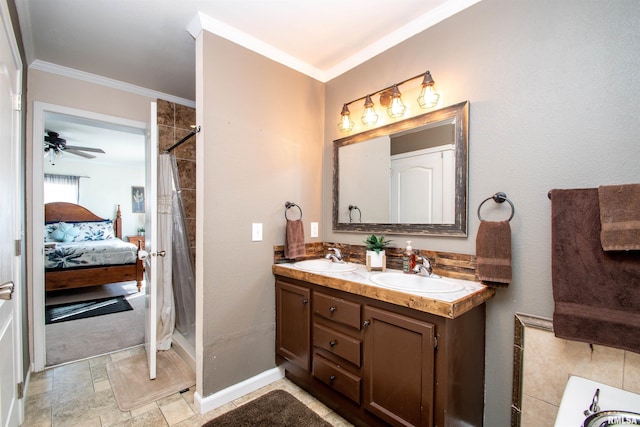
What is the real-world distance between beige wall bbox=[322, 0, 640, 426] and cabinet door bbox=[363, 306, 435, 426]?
19.8 inches

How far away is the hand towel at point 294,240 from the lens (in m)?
2.10

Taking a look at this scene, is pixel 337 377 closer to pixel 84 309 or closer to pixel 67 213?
pixel 84 309

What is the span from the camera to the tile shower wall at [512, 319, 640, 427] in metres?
1.13

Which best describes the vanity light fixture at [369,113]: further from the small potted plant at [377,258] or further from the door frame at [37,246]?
the door frame at [37,246]

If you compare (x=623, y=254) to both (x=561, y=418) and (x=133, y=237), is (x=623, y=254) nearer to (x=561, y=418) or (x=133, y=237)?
(x=561, y=418)

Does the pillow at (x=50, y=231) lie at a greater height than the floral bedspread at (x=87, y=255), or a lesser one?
greater

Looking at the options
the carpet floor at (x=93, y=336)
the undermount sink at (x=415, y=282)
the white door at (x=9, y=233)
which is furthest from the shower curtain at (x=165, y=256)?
the undermount sink at (x=415, y=282)

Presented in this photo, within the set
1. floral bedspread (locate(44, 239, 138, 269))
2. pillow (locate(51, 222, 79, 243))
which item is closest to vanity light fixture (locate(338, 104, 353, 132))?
floral bedspread (locate(44, 239, 138, 269))

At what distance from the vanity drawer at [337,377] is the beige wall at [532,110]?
2.30 ft

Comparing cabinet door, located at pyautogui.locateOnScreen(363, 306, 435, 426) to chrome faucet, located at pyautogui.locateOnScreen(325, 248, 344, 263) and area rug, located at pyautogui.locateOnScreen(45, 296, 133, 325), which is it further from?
area rug, located at pyautogui.locateOnScreen(45, 296, 133, 325)

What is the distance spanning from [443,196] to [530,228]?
0.46 m

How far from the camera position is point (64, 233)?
5203mm

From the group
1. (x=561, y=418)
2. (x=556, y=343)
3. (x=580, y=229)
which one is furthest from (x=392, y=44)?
(x=561, y=418)

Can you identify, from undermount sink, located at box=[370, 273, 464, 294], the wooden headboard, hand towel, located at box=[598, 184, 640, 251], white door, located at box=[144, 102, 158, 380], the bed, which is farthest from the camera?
the wooden headboard
